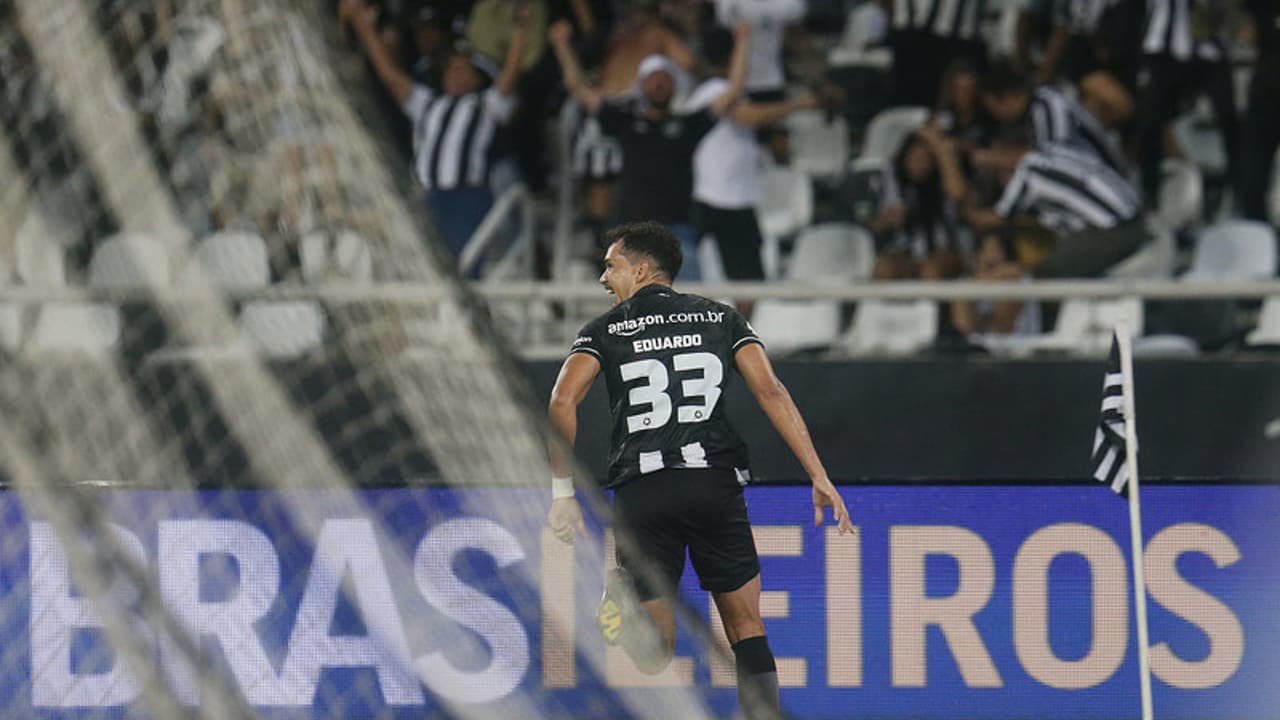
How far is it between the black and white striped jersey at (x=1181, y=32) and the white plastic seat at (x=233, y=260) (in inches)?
188

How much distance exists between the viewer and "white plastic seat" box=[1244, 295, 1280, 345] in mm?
8633

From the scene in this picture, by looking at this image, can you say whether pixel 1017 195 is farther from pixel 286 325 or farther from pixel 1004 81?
pixel 286 325

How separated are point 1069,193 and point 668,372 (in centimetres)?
368

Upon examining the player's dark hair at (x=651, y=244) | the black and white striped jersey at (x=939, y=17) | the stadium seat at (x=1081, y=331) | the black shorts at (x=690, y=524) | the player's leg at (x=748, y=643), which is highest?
the player's dark hair at (x=651, y=244)

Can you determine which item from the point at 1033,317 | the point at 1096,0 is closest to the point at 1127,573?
the point at 1033,317

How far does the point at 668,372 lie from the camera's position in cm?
639

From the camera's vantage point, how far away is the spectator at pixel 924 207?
971 centimetres

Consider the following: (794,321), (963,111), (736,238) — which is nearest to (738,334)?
(794,321)

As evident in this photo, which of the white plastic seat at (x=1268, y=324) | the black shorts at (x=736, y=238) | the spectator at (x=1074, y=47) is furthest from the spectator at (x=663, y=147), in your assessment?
the white plastic seat at (x=1268, y=324)

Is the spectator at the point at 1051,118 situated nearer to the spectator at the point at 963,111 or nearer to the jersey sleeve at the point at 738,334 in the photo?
the spectator at the point at 963,111

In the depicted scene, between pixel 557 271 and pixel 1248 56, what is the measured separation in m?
3.80

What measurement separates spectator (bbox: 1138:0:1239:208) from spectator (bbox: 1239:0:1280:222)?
0.37 meters

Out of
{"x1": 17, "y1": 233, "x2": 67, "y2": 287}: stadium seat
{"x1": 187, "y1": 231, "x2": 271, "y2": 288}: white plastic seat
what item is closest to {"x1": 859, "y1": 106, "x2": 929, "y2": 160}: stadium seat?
{"x1": 187, "y1": 231, "x2": 271, "y2": 288}: white plastic seat

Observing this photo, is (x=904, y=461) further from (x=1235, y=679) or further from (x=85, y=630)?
(x=85, y=630)
